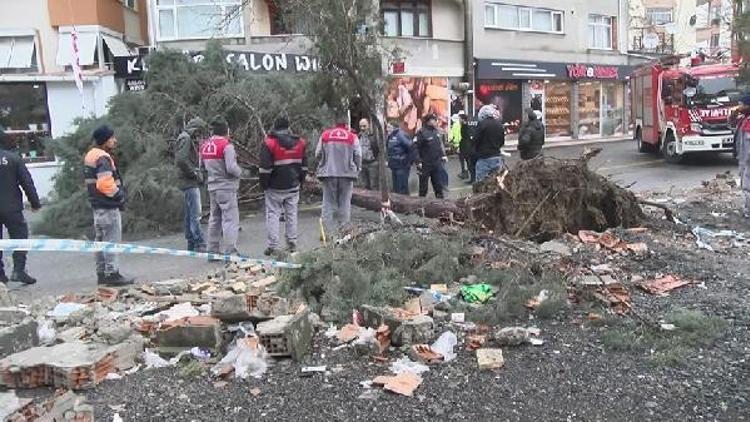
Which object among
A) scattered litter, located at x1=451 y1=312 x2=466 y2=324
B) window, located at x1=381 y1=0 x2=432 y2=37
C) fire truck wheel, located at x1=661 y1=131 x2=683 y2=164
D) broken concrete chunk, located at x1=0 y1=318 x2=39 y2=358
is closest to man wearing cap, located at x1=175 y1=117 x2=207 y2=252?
broken concrete chunk, located at x1=0 y1=318 x2=39 y2=358

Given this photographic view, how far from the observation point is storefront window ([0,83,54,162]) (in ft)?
58.2

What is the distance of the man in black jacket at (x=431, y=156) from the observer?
40.0ft

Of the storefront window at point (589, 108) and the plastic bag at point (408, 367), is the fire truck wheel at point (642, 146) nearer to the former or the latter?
the storefront window at point (589, 108)

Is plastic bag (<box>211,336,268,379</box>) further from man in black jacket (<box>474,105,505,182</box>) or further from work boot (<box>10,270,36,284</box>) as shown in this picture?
man in black jacket (<box>474,105,505,182</box>)

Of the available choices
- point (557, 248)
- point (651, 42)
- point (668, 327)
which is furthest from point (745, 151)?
point (651, 42)

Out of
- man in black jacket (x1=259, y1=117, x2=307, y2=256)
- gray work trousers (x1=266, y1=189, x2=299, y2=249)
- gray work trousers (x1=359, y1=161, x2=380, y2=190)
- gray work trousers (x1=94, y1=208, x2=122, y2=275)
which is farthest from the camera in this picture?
gray work trousers (x1=359, y1=161, x2=380, y2=190)

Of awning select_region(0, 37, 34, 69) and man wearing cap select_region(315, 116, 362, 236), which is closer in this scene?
man wearing cap select_region(315, 116, 362, 236)

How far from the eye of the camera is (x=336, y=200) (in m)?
9.40

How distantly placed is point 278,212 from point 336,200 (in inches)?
37.6

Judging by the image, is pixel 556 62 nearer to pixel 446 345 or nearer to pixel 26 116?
pixel 26 116

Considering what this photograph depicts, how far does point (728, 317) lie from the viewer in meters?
5.55

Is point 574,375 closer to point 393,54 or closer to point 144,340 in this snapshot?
point 144,340

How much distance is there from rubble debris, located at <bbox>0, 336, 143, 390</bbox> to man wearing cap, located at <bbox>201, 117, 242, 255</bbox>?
3.72 metres

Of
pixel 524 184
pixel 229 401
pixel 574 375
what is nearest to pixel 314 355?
pixel 229 401
